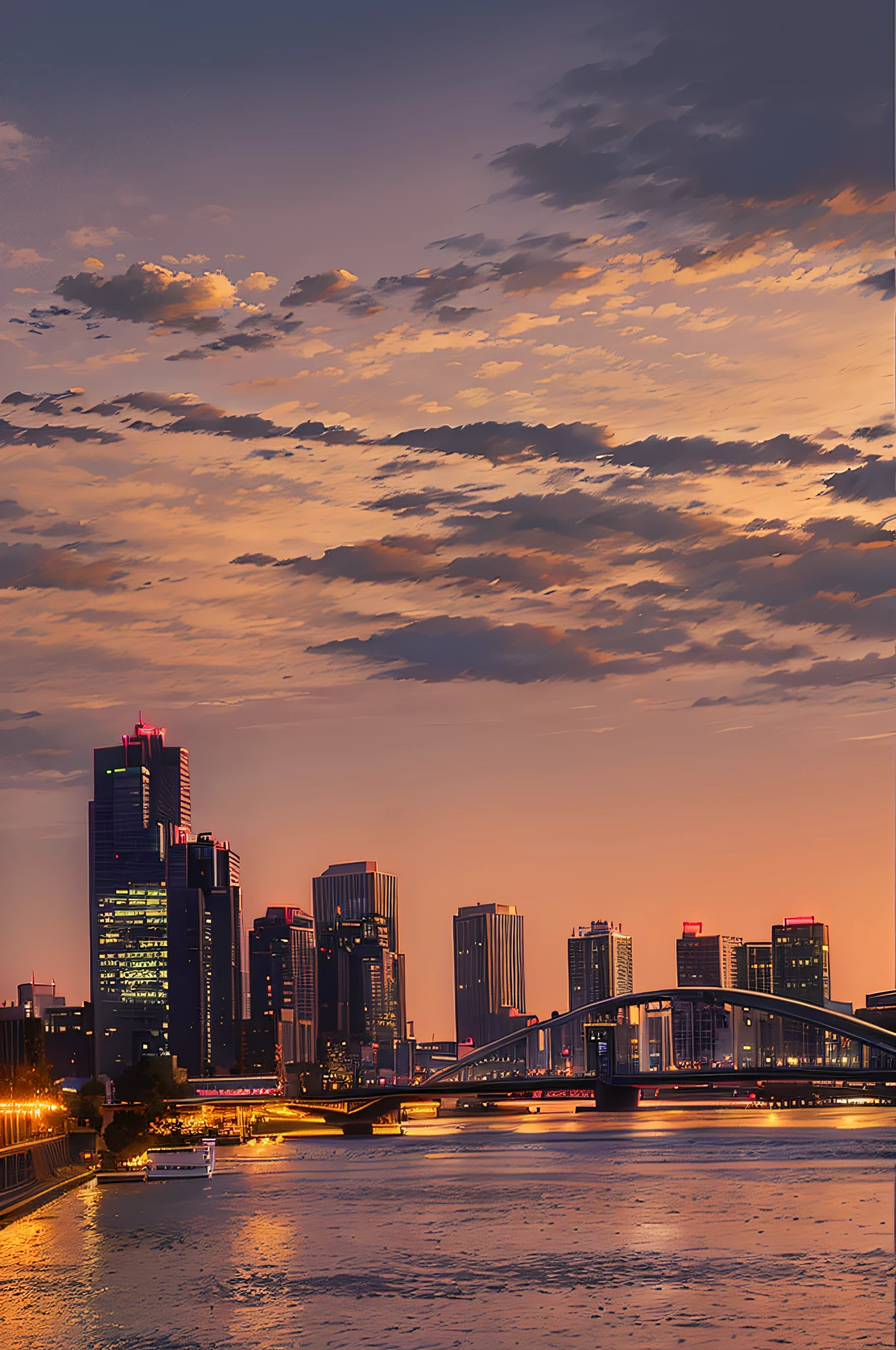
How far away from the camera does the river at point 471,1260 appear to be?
4184 cm

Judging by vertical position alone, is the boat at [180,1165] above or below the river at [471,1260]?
below

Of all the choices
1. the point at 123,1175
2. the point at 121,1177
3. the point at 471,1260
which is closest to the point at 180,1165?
the point at 123,1175

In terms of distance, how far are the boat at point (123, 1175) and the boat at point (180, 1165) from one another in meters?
0.73

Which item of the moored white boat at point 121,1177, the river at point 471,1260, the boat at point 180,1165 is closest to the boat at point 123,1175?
the moored white boat at point 121,1177

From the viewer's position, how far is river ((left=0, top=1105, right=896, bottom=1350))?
137 ft

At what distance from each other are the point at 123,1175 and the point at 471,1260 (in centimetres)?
5686

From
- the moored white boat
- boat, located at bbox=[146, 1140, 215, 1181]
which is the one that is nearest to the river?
the moored white boat

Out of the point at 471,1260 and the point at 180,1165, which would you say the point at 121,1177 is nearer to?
the point at 180,1165

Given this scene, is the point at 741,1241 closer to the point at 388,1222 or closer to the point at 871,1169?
the point at 388,1222

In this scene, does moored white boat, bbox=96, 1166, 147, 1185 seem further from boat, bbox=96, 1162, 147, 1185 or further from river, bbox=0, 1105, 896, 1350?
river, bbox=0, 1105, 896, 1350

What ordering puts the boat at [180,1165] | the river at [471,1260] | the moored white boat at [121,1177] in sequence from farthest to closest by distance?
the boat at [180,1165]
the moored white boat at [121,1177]
the river at [471,1260]

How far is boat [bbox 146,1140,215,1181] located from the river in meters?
6.37

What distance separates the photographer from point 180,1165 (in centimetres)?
11506

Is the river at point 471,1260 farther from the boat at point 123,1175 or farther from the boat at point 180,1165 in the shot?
the boat at point 180,1165
